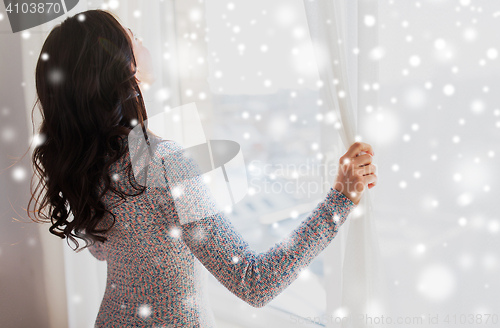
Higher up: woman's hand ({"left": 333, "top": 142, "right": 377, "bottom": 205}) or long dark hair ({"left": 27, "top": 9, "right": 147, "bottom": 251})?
long dark hair ({"left": 27, "top": 9, "right": 147, "bottom": 251})

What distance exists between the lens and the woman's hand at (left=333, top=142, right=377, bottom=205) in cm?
70

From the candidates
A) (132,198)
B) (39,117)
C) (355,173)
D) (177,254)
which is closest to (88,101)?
(132,198)

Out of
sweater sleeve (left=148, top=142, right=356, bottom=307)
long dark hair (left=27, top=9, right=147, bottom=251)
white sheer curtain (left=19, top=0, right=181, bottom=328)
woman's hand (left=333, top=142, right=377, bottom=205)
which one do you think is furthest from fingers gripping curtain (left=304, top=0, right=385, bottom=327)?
white sheer curtain (left=19, top=0, right=181, bottom=328)

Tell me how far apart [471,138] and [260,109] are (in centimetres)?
64

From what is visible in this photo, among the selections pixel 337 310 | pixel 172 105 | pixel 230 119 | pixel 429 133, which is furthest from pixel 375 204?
pixel 172 105

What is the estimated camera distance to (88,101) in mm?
721

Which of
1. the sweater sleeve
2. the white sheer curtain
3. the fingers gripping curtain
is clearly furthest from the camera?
the white sheer curtain

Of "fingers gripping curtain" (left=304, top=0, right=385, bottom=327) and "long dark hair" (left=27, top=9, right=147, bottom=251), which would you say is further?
"fingers gripping curtain" (left=304, top=0, right=385, bottom=327)

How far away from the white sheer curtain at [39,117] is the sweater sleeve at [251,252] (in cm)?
81

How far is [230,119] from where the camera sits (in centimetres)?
132

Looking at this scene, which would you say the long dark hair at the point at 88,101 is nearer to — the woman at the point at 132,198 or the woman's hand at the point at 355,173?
the woman at the point at 132,198

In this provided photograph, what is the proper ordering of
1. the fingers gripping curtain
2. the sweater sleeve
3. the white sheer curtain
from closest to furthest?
the sweater sleeve
the fingers gripping curtain
the white sheer curtain

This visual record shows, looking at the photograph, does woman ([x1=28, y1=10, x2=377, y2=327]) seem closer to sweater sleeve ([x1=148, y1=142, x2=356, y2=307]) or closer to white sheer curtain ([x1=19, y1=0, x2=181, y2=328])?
sweater sleeve ([x1=148, y1=142, x2=356, y2=307])

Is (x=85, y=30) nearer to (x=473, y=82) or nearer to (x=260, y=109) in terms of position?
(x=260, y=109)
